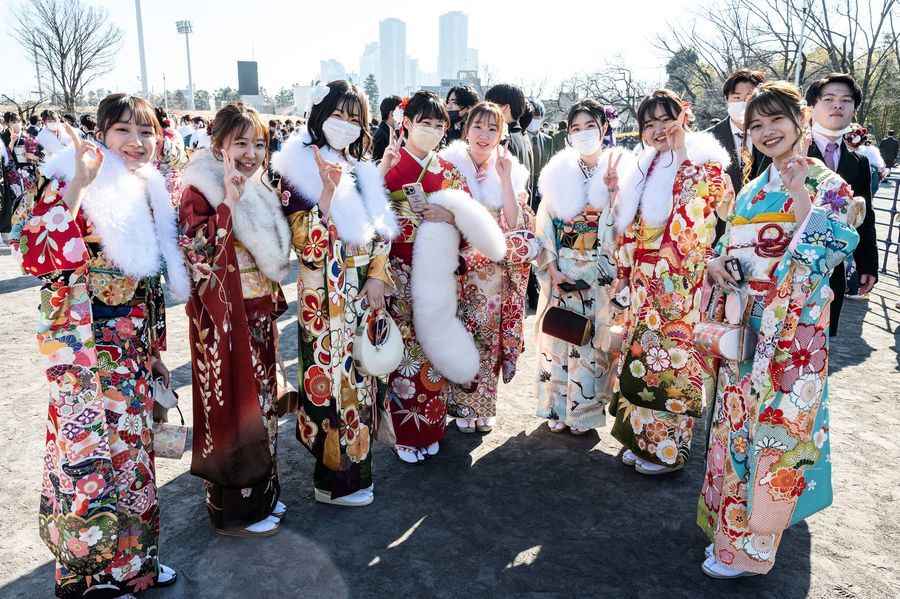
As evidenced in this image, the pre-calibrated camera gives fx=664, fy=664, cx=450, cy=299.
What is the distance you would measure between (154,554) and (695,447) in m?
2.85

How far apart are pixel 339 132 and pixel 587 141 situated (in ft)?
4.79

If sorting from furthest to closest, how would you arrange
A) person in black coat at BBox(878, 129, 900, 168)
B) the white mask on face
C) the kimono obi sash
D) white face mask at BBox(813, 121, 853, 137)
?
person in black coat at BBox(878, 129, 900, 168), the white mask on face, white face mask at BBox(813, 121, 853, 137), the kimono obi sash

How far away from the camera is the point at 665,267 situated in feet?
10.7

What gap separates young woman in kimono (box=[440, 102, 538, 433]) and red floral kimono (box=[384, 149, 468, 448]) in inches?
6.9

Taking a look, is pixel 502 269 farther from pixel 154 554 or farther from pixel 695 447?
pixel 154 554

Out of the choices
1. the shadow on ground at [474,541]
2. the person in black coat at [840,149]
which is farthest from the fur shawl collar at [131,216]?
the person in black coat at [840,149]

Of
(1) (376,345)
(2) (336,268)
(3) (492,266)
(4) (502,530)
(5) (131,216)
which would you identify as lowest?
(4) (502,530)

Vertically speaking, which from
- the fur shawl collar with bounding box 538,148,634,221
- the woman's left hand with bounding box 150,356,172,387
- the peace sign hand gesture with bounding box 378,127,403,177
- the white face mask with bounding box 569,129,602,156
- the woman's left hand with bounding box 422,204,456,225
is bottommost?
the woman's left hand with bounding box 150,356,172,387

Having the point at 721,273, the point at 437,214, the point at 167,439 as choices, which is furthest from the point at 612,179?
the point at 167,439

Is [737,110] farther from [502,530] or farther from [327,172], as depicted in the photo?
[502,530]

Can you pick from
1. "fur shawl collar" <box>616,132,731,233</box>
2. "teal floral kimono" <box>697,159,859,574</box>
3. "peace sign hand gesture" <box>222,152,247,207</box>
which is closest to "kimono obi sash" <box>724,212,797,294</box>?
"teal floral kimono" <box>697,159,859,574</box>

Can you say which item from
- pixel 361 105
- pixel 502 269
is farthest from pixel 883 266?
pixel 361 105

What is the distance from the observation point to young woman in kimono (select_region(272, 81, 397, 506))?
2852mm

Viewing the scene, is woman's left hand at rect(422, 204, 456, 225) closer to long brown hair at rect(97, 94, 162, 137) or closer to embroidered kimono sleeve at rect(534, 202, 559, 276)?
embroidered kimono sleeve at rect(534, 202, 559, 276)
